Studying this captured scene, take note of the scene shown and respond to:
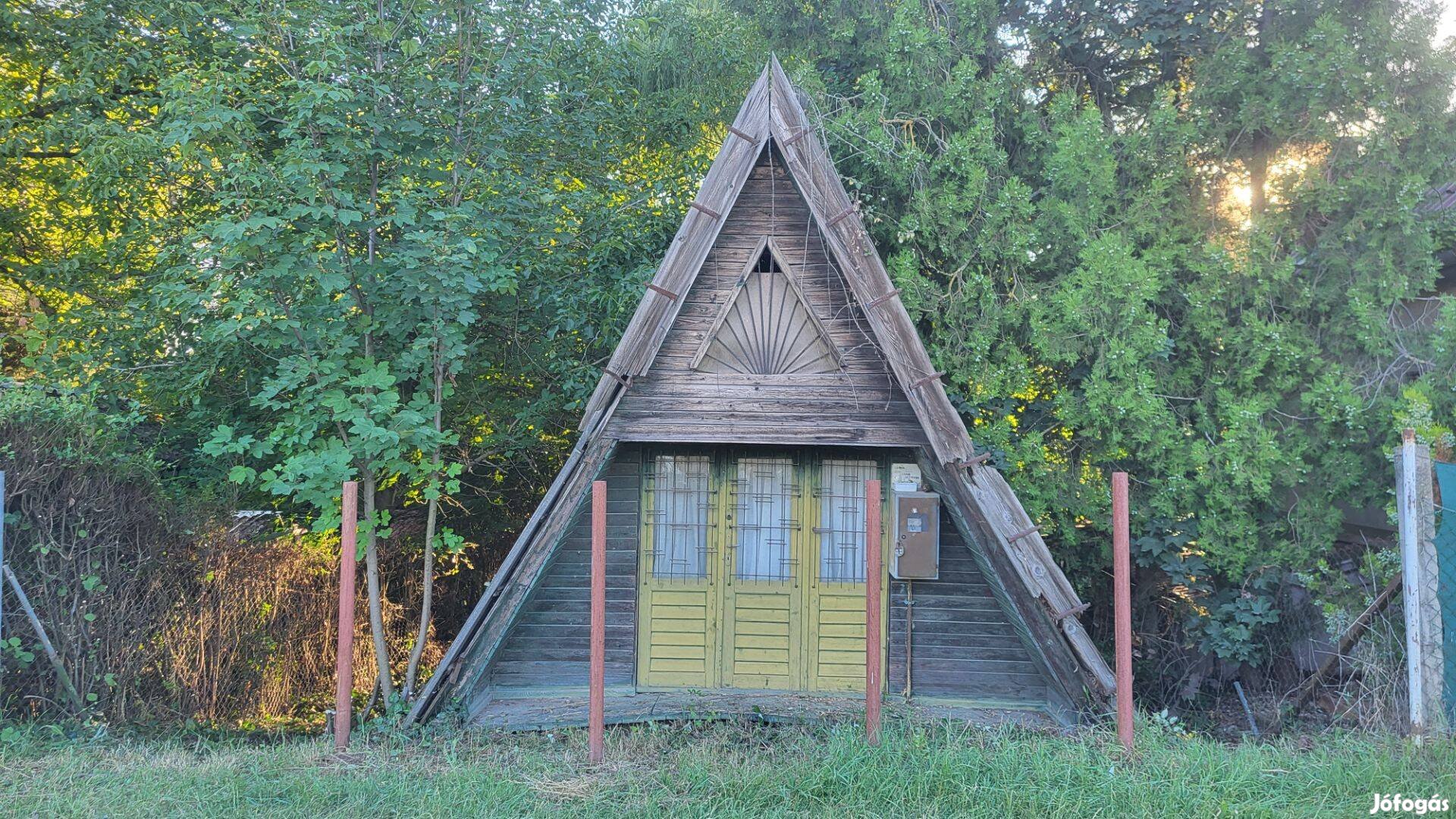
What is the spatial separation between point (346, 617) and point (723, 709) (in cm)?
276

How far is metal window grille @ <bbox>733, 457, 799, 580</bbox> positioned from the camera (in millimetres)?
6652

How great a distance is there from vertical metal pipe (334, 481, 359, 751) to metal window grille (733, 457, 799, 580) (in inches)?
112

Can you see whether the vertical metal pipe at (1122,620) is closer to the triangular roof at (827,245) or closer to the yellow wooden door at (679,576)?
the triangular roof at (827,245)

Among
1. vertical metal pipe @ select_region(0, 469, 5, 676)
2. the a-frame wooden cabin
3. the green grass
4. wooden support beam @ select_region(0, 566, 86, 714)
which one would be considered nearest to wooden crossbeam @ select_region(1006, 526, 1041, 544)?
the a-frame wooden cabin

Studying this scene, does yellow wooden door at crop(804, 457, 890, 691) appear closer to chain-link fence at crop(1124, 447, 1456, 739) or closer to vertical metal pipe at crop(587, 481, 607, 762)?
vertical metal pipe at crop(587, 481, 607, 762)

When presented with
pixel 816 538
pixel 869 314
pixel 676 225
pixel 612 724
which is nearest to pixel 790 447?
pixel 816 538

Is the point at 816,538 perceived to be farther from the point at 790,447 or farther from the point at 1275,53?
the point at 1275,53

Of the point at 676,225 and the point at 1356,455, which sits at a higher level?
the point at 676,225

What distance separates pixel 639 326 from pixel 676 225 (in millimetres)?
3305

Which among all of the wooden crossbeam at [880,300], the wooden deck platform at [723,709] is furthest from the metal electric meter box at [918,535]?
the wooden crossbeam at [880,300]

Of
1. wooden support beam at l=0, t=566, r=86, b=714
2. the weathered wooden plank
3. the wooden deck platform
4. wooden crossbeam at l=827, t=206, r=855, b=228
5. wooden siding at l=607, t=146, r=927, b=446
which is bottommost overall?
the wooden deck platform

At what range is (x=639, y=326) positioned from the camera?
5957 mm

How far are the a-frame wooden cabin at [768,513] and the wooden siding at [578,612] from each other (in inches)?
0.6

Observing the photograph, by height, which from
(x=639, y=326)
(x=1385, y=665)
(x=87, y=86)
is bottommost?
(x=1385, y=665)
